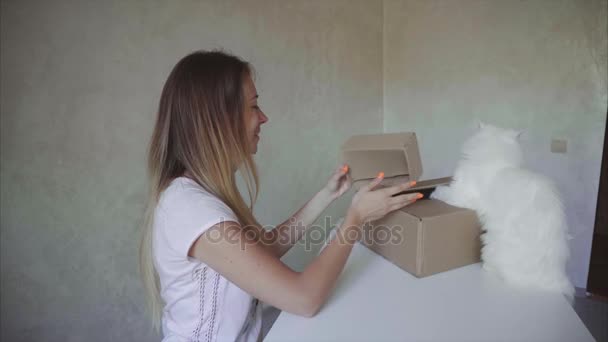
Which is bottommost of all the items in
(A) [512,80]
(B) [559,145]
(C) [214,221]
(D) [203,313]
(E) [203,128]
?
(D) [203,313]

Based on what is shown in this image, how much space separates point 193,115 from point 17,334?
1.23 m

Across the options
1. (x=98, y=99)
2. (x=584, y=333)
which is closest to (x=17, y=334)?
(x=98, y=99)

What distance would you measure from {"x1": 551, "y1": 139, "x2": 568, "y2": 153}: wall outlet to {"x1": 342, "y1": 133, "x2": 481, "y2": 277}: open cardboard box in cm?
160

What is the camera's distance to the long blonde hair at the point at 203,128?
0.75 m

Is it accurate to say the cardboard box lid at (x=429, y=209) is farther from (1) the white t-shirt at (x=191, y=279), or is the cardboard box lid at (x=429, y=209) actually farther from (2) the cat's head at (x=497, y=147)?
(1) the white t-shirt at (x=191, y=279)

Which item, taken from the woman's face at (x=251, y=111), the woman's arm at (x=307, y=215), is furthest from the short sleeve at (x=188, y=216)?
the woman's arm at (x=307, y=215)

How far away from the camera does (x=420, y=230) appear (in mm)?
752

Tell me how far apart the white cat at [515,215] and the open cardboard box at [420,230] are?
0.04m

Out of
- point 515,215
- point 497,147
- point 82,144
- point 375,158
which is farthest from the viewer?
point 82,144

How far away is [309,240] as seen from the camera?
2174mm

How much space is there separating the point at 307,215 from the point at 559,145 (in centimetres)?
189

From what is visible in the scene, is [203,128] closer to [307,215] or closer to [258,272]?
[258,272]

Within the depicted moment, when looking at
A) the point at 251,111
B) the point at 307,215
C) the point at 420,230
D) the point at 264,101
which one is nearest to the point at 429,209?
the point at 420,230

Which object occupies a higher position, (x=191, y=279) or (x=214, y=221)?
(x=214, y=221)
